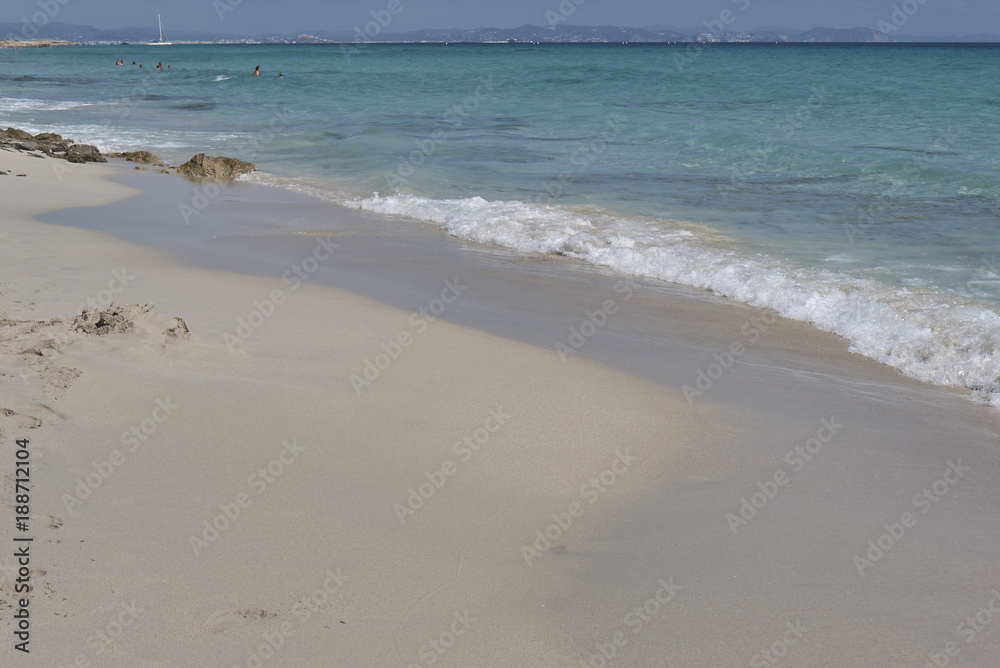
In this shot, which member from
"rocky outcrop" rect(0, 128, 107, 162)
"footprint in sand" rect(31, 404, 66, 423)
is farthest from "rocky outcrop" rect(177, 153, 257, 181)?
"footprint in sand" rect(31, 404, 66, 423)

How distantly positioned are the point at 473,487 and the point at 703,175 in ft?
35.5

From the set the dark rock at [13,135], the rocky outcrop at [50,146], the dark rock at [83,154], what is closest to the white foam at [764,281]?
the dark rock at [83,154]

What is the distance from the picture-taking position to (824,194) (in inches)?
468

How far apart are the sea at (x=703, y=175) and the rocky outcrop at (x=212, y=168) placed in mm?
749

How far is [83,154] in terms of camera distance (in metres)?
14.6

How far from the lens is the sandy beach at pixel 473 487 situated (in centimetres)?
293

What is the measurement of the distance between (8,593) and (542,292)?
17.0ft

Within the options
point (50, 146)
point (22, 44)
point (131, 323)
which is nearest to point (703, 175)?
point (131, 323)

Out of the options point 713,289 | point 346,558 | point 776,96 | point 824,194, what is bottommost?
point 776,96

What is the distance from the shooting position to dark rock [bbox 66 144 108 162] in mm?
14328

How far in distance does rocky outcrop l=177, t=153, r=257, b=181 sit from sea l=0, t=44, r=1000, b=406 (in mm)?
749

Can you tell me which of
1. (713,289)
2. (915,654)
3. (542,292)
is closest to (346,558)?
(915,654)

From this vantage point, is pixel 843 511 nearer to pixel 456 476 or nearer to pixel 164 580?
pixel 456 476

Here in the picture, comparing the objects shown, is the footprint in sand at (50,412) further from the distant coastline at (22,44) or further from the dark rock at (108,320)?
the distant coastline at (22,44)
